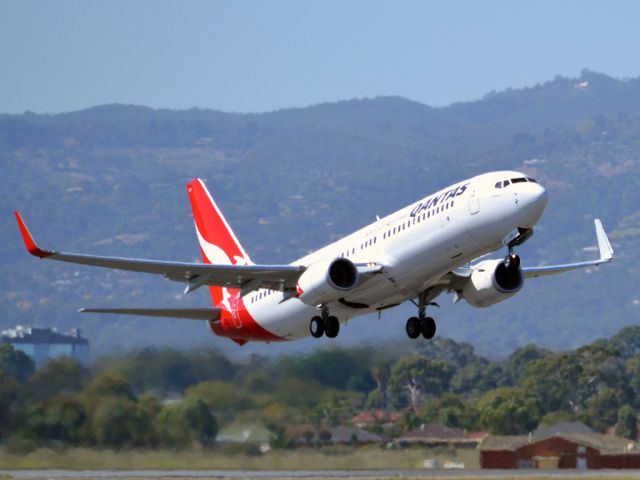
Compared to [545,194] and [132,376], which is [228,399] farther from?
[545,194]

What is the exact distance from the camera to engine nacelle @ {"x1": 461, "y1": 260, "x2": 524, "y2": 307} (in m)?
49.2

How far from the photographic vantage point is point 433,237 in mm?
45406

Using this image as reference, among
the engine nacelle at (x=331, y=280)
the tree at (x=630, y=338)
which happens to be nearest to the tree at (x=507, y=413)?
the engine nacelle at (x=331, y=280)

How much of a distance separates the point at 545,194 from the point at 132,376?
69.5 feet

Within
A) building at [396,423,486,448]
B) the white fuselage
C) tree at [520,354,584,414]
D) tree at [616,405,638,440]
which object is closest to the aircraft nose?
the white fuselage

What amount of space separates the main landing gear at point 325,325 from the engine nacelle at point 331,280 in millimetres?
1337

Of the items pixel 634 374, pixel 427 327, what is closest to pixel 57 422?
pixel 427 327

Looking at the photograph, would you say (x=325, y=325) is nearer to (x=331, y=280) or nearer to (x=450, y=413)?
(x=331, y=280)

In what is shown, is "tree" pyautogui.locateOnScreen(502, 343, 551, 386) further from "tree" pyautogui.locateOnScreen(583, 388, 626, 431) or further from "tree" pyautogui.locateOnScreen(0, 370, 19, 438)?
"tree" pyautogui.locateOnScreen(0, 370, 19, 438)

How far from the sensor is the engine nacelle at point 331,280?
46906 millimetres

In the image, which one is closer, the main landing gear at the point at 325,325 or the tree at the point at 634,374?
the main landing gear at the point at 325,325

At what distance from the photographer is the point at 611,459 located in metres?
70.5

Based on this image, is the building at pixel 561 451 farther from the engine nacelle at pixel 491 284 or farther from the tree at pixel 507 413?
the engine nacelle at pixel 491 284

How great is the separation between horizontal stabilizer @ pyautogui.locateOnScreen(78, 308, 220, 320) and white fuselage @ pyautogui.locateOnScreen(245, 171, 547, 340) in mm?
4062
